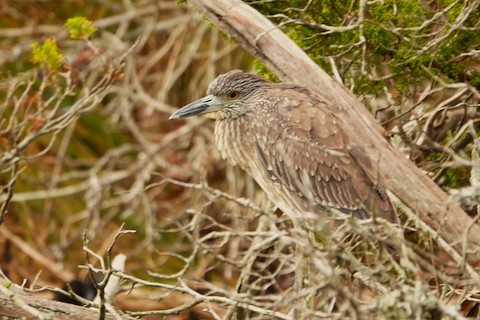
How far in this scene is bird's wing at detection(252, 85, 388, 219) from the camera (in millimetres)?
4254

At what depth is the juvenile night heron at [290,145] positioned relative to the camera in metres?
4.24

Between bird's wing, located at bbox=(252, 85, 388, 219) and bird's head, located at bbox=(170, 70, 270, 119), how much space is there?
110 mm

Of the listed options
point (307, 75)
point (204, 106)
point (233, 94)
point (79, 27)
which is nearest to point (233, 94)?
point (233, 94)

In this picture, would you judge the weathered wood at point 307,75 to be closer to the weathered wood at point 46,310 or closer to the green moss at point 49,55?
the green moss at point 49,55

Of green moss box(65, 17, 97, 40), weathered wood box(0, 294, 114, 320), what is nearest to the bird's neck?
green moss box(65, 17, 97, 40)

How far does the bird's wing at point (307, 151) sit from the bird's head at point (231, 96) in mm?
110

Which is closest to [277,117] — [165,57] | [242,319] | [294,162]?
[294,162]

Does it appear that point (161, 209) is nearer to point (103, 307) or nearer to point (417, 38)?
point (417, 38)

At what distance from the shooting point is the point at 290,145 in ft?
14.5

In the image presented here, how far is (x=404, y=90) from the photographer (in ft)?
14.1

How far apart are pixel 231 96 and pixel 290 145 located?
427 millimetres

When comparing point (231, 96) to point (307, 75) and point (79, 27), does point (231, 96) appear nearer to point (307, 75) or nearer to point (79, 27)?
point (307, 75)

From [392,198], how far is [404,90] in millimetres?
576

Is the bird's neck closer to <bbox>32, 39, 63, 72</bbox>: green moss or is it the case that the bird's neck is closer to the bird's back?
the bird's back
